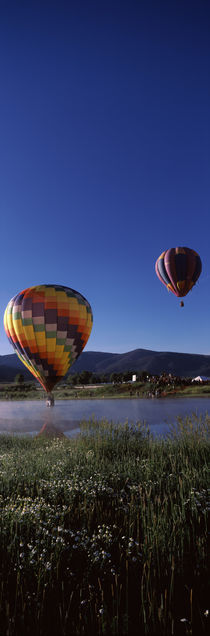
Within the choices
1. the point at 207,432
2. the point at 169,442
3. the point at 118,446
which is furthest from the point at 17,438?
the point at 207,432

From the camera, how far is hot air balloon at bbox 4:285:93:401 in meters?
30.1

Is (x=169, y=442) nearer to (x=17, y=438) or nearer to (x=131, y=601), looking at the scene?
(x=131, y=601)

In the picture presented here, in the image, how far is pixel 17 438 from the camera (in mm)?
16156

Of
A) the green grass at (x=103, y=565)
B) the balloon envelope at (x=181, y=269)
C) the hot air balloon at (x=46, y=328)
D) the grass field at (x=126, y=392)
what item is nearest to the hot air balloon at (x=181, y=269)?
the balloon envelope at (x=181, y=269)

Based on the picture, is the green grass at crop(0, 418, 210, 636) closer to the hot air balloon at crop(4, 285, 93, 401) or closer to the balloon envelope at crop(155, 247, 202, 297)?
the hot air balloon at crop(4, 285, 93, 401)

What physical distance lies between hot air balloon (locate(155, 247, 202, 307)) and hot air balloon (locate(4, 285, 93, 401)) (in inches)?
624

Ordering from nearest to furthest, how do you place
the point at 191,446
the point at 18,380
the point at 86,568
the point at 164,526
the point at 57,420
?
the point at 86,568 → the point at 164,526 → the point at 191,446 → the point at 57,420 → the point at 18,380

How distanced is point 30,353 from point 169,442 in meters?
22.2

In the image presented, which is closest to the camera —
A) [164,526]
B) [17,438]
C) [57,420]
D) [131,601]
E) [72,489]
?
[131,601]

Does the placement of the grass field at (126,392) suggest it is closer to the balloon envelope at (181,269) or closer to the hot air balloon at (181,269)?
the hot air balloon at (181,269)

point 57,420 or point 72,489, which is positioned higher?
point 72,489

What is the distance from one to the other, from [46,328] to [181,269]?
20.7 m

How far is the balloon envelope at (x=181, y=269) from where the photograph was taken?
1619 inches

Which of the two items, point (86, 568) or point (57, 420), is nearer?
point (86, 568)
